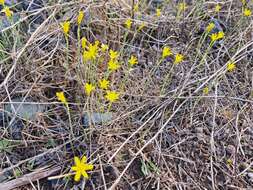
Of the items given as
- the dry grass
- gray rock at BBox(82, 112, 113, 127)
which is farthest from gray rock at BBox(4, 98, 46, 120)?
gray rock at BBox(82, 112, 113, 127)

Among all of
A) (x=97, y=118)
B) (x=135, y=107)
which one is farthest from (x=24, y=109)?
(x=135, y=107)

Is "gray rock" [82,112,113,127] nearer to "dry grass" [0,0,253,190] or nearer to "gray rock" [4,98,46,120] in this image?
"dry grass" [0,0,253,190]

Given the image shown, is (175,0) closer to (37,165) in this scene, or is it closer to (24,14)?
(24,14)

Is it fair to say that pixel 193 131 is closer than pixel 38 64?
Yes

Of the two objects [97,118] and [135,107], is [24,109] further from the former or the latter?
[135,107]

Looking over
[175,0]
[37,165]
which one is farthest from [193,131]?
[175,0]

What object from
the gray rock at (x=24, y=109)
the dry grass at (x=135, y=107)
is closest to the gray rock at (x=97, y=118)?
the dry grass at (x=135, y=107)
